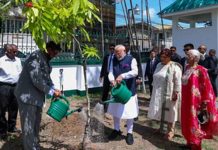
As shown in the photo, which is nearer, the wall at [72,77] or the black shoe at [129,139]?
the black shoe at [129,139]

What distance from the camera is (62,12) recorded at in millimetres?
4605

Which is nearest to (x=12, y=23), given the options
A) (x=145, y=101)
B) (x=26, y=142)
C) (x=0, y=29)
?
(x=0, y=29)

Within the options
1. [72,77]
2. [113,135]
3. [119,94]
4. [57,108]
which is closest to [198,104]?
[119,94]

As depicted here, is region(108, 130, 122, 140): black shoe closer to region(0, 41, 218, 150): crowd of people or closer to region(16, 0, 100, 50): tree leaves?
region(0, 41, 218, 150): crowd of people

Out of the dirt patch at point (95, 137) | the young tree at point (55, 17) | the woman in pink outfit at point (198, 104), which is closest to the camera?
the young tree at point (55, 17)

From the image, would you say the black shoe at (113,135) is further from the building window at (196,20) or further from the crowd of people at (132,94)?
the building window at (196,20)

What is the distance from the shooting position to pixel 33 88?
5234 millimetres

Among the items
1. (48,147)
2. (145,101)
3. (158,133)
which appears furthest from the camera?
(145,101)

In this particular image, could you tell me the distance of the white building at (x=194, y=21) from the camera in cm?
1439

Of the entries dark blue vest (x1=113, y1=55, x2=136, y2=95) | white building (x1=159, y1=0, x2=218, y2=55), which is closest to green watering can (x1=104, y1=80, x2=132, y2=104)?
dark blue vest (x1=113, y1=55, x2=136, y2=95)

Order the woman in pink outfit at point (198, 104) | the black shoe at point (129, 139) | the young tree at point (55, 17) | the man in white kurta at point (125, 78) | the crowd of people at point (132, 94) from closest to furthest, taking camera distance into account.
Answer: the young tree at point (55, 17) → the crowd of people at point (132, 94) → the woman in pink outfit at point (198, 104) → the man in white kurta at point (125, 78) → the black shoe at point (129, 139)

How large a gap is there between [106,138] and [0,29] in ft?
16.9

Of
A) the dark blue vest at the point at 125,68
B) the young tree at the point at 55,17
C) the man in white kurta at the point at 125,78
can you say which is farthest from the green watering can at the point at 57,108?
the dark blue vest at the point at 125,68

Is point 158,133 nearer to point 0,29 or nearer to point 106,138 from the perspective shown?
point 106,138
